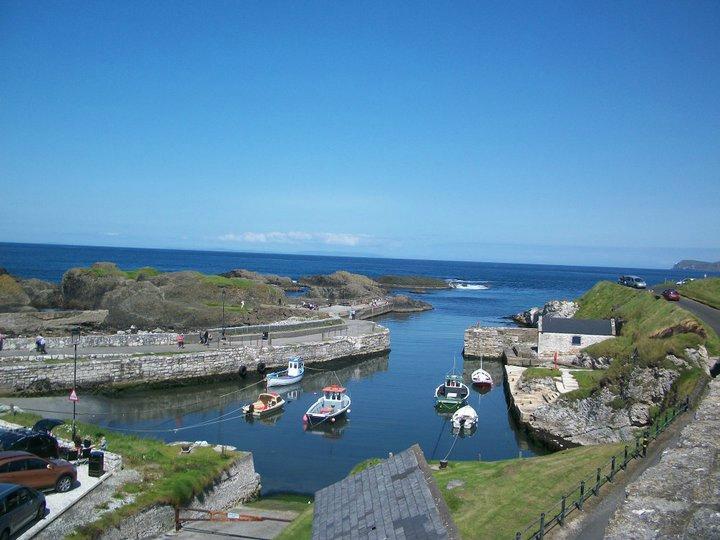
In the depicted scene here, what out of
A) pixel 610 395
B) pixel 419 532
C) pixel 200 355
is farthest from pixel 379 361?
pixel 419 532

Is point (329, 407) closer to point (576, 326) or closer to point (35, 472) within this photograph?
point (35, 472)

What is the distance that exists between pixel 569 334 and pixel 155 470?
3662cm

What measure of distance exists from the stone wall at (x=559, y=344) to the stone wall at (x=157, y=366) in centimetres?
1743

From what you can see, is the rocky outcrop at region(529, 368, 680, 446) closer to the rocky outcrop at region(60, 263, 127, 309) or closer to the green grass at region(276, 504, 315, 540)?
the green grass at region(276, 504, 315, 540)

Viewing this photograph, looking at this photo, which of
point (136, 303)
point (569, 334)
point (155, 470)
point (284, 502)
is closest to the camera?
point (155, 470)

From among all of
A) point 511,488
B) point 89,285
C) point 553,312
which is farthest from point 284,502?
point 89,285

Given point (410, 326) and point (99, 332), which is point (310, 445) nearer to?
point (99, 332)

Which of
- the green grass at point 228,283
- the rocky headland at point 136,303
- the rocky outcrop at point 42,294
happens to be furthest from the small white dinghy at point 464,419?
the rocky outcrop at point 42,294

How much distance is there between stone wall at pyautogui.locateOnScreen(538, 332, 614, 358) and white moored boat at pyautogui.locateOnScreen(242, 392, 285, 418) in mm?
22195

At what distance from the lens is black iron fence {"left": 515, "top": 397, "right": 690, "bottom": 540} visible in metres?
12.6

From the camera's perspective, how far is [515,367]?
161 feet

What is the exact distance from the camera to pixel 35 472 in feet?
55.4

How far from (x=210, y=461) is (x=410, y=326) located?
60892mm

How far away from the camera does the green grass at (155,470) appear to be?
56.2ft
